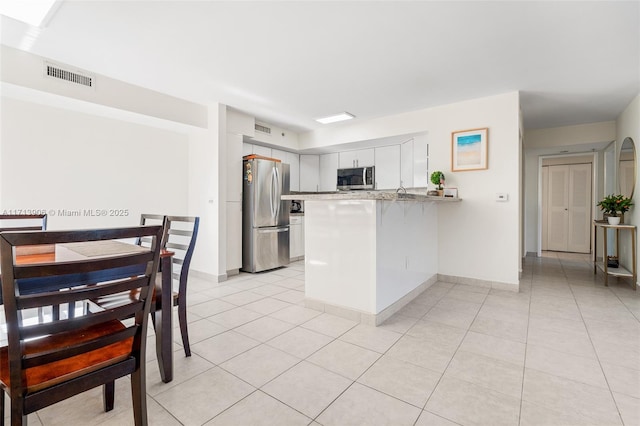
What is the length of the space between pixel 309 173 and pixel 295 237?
1.53 metres

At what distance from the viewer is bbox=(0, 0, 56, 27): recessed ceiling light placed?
211 cm

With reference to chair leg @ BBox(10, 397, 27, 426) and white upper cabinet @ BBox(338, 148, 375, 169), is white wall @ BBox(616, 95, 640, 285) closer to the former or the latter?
white upper cabinet @ BBox(338, 148, 375, 169)

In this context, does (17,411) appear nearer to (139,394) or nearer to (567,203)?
(139,394)

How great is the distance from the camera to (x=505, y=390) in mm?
1718

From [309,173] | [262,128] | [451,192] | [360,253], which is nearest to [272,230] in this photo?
[262,128]

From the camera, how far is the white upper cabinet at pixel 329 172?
6230mm

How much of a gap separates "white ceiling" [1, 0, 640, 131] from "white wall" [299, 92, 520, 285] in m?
0.28

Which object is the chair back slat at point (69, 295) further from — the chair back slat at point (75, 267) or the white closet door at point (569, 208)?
the white closet door at point (569, 208)

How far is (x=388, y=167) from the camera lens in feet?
17.7

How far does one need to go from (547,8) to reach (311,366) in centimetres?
310

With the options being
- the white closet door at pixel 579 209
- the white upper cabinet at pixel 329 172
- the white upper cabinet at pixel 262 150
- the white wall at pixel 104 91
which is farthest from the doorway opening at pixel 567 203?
the white wall at pixel 104 91

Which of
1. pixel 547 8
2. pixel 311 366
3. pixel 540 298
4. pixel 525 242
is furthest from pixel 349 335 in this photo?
pixel 525 242

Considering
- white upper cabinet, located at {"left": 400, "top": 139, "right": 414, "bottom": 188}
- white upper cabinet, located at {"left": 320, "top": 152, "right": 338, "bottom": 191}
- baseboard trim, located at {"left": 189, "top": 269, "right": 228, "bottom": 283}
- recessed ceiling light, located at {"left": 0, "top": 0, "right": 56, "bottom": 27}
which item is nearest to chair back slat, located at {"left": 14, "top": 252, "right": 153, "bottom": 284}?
recessed ceiling light, located at {"left": 0, "top": 0, "right": 56, "bottom": 27}

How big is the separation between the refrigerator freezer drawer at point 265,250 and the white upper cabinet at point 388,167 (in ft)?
6.68
